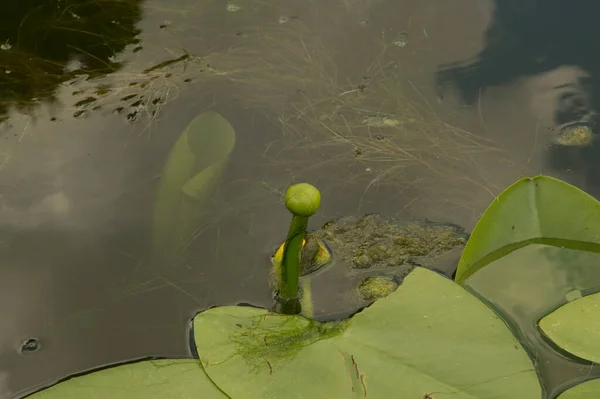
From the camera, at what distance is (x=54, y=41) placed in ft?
6.66

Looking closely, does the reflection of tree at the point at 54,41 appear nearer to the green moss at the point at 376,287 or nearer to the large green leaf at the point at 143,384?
the large green leaf at the point at 143,384

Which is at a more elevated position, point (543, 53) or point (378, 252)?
point (543, 53)

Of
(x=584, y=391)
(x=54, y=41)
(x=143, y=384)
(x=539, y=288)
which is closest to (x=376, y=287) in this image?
(x=539, y=288)

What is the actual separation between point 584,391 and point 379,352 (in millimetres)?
456

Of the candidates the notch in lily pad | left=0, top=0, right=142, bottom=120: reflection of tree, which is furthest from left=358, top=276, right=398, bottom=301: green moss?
left=0, top=0, right=142, bottom=120: reflection of tree

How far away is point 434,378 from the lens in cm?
127

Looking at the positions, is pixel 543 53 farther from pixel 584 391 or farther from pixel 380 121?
pixel 584 391

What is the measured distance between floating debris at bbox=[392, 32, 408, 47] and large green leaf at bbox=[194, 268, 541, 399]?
3.32 feet

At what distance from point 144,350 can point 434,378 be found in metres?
0.66

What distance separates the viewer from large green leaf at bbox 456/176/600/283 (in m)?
1.50

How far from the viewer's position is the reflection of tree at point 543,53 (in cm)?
198

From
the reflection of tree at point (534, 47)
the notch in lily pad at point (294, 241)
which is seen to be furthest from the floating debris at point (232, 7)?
the notch in lily pad at point (294, 241)

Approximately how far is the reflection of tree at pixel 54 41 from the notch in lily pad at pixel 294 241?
1.00m

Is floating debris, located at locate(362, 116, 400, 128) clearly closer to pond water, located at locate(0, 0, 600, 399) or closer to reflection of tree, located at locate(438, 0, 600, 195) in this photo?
pond water, located at locate(0, 0, 600, 399)
